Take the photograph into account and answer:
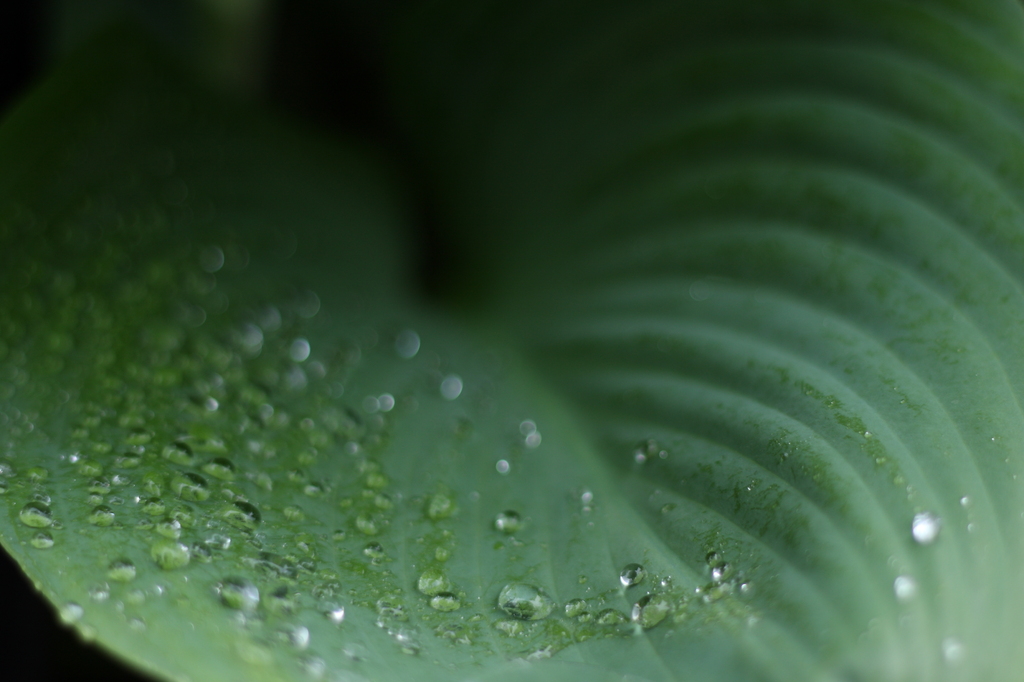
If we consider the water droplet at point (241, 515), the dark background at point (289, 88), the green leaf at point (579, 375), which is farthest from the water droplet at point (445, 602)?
the dark background at point (289, 88)

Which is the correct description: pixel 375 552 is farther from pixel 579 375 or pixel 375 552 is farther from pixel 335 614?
pixel 579 375

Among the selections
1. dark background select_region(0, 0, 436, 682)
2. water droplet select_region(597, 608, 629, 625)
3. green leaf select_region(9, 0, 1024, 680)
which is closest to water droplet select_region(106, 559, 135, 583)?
green leaf select_region(9, 0, 1024, 680)

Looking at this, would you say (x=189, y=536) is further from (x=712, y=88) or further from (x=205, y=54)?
(x=205, y=54)

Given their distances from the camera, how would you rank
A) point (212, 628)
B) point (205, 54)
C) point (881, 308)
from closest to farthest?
point (212, 628) < point (881, 308) < point (205, 54)

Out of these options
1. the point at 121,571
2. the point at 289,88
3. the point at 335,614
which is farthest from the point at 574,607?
the point at 289,88

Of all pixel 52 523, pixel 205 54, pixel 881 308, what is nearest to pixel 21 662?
pixel 52 523

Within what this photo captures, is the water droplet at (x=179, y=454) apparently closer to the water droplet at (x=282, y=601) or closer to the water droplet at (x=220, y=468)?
the water droplet at (x=220, y=468)

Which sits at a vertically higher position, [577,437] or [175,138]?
[175,138]
